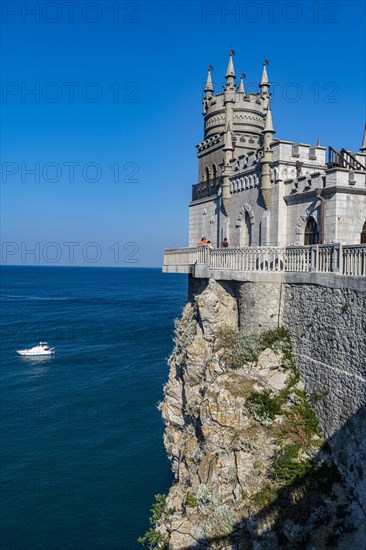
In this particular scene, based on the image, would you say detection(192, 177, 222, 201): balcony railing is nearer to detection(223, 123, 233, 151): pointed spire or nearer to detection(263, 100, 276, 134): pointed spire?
detection(223, 123, 233, 151): pointed spire

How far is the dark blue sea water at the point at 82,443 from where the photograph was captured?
2248 cm

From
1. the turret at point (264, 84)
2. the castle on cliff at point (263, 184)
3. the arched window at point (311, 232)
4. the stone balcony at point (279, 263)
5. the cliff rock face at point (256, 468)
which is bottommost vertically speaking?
the cliff rock face at point (256, 468)

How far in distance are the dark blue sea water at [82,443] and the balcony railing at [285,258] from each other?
13.1m

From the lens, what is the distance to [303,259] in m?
15.8

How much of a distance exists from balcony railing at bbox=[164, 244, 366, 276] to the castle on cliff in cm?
203

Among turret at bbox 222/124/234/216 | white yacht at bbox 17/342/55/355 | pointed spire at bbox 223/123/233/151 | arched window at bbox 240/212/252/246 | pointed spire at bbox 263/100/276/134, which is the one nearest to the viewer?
pointed spire at bbox 263/100/276/134

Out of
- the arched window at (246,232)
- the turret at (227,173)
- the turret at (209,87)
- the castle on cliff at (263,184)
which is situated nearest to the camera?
the castle on cliff at (263,184)

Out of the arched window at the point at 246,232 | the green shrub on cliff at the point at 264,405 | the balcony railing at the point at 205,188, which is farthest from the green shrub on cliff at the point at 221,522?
the balcony railing at the point at 205,188

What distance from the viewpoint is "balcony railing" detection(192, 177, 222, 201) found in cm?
2530

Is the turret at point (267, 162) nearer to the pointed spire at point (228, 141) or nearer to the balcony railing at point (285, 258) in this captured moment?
the balcony railing at point (285, 258)

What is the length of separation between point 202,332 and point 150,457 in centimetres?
1191

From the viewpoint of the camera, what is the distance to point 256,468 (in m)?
14.1

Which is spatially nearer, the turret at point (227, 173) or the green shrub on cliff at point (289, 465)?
the green shrub on cliff at point (289, 465)

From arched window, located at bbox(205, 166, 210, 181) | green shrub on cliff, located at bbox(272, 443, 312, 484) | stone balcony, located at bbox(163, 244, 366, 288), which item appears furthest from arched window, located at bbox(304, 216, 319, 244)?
arched window, located at bbox(205, 166, 210, 181)
